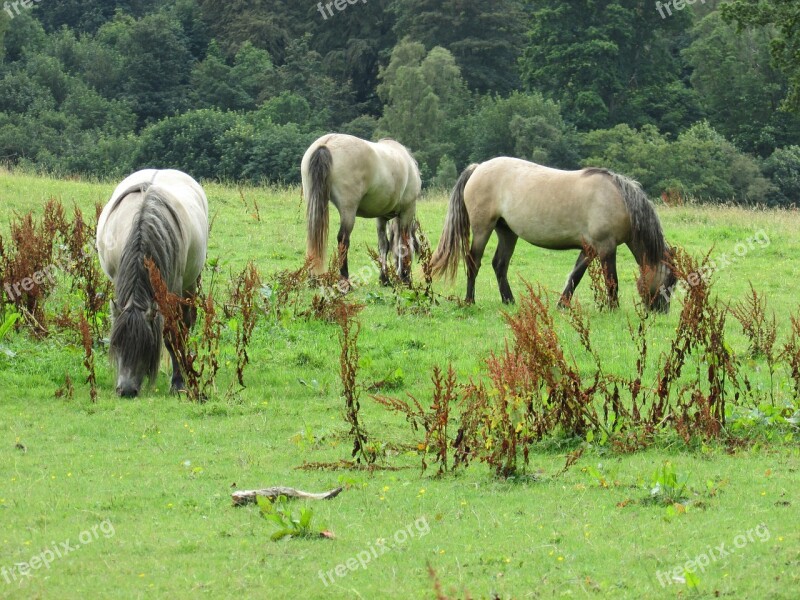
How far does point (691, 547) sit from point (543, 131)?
5044 cm

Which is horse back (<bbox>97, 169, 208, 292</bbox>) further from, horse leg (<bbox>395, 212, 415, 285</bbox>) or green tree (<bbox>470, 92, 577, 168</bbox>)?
green tree (<bbox>470, 92, 577, 168</bbox>)

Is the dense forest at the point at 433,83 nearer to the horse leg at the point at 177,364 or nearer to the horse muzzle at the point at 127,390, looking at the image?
the horse leg at the point at 177,364

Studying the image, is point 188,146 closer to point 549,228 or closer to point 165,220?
point 549,228

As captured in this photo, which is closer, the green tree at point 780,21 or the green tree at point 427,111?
the green tree at point 780,21

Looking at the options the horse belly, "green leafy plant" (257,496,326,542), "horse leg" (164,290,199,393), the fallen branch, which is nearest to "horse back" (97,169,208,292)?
"horse leg" (164,290,199,393)

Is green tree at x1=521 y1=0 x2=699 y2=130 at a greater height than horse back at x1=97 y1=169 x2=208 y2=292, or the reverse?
green tree at x1=521 y1=0 x2=699 y2=130

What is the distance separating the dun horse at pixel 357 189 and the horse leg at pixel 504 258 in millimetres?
1131

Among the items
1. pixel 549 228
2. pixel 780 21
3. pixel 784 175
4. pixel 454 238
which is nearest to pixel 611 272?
pixel 549 228

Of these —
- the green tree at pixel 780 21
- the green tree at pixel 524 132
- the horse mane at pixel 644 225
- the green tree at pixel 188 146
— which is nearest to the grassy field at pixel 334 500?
the horse mane at pixel 644 225

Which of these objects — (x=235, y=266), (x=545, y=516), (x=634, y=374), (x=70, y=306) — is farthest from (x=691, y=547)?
(x=235, y=266)

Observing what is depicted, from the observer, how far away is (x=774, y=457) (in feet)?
23.3

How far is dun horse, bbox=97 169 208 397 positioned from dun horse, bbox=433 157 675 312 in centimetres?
414

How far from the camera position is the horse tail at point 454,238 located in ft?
43.8

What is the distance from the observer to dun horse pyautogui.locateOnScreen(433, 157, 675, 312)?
12.5 meters
